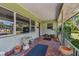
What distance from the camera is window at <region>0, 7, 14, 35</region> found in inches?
104

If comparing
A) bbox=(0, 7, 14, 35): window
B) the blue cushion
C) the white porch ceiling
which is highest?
the white porch ceiling

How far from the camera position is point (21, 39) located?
3797mm

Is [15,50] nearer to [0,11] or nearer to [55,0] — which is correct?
[0,11]

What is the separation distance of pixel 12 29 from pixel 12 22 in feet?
0.79

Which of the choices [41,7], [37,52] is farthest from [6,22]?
[41,7]

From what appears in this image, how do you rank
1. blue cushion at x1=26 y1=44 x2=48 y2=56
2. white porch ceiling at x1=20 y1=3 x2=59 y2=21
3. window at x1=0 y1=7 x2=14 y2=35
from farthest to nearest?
white porch ceiling at x1=20 y1=3 x2=59 y2=21 → blue cushion at x1=26 y1=44 x2=48 y2=56 → window at x1=0 y1=7 x2=14 y2=35

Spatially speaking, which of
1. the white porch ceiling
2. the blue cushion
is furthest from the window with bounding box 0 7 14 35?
the blue cushion

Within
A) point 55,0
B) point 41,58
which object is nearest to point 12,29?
point 41,58

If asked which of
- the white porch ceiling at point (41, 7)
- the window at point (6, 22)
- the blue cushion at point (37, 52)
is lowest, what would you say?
the blue cushion at point (37, 52)

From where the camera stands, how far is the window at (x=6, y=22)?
264cm

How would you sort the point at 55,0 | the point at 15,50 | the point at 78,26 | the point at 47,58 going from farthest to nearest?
the point at 15,50
the point at 78,26
the point at 47,58
the point at 55,0

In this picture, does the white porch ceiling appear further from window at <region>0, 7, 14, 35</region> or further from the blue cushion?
the blue cushion

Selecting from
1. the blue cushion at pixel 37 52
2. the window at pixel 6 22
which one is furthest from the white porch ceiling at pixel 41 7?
the blue cushion at pixel 37 52

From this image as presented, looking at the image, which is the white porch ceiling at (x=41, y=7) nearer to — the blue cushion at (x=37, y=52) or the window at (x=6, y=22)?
the window at (x=6, y=22)
